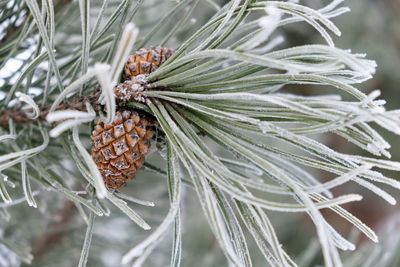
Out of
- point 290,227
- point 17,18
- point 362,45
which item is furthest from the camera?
point 362,45

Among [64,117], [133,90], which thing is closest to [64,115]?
[64,117]

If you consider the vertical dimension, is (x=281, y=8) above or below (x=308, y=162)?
above

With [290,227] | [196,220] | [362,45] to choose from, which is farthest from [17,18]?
[362,45]

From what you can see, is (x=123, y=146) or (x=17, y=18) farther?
(x=17, y=18)

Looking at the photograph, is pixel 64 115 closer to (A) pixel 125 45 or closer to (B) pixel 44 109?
(A) pixel 125 45

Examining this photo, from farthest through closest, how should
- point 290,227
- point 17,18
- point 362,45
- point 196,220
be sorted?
point 362,45
point 290,227
point 196,220
point 17,18

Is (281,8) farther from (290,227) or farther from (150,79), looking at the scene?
(290,227)

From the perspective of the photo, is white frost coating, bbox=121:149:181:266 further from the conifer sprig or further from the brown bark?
the brown bark
